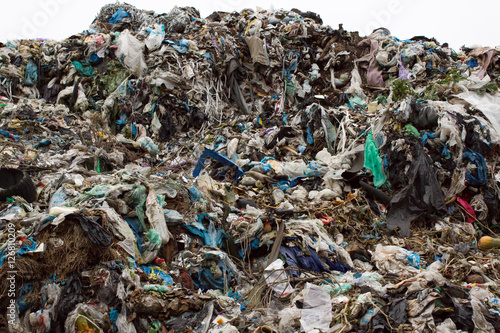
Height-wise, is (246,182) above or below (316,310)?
below

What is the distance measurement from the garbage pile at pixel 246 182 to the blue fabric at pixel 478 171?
0.02m

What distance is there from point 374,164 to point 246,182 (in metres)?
1.83

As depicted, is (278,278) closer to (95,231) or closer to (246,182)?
(95,231)

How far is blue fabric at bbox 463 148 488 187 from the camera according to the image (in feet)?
14.5

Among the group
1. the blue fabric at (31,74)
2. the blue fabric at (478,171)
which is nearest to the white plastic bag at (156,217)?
the blue fabric at (478,171)

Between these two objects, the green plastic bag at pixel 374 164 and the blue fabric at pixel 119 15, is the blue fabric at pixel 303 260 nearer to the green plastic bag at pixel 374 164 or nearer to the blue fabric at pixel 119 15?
the green plastic bag at pixel 374 164

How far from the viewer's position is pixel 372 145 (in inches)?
195

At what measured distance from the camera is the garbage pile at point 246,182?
8.40 feet

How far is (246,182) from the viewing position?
5219 mm

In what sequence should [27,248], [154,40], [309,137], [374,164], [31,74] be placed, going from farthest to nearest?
[154,40]
[31,74]
[309,137]
[374,164]
[27,248]

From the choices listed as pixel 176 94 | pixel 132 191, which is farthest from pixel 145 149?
pixel 132 191

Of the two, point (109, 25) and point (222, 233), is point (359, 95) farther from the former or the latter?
point (109, 25)

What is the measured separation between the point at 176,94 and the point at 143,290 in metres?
5.82

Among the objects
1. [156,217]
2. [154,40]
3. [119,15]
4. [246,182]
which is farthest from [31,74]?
[156,217]
